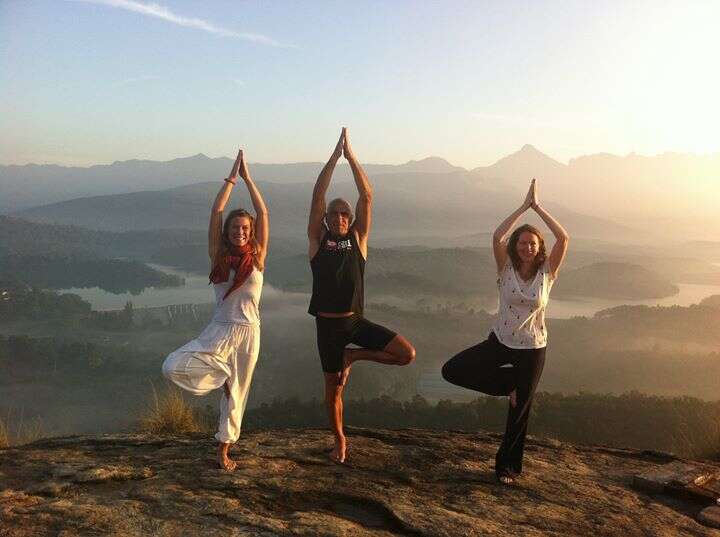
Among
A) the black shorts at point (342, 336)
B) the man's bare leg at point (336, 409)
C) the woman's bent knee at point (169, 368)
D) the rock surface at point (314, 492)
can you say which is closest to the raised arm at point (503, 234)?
the black shorts at point (342, 336)

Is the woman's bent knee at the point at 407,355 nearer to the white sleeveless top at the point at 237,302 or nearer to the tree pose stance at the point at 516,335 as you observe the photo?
the tree pose stance at the point at 516,335

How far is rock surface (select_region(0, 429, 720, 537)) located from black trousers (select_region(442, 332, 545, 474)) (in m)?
0.32

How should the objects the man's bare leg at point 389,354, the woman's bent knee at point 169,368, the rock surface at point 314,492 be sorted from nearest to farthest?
the rock surface at point 314,492
the woman's bent knee at point 169,368
the man's bare leg at point 389,354

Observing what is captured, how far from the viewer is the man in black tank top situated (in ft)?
18.1

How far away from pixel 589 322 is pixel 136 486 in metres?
187

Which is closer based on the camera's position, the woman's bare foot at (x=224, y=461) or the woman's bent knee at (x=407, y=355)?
the woman's bare foot at (x=224, y=461)

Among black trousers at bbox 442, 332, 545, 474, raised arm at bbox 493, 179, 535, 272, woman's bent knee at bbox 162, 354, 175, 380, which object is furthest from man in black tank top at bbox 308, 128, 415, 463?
woman's bent knee at bbox 162, 354, 175, 380

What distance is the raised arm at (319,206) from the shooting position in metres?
5.62

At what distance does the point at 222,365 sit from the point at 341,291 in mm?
1299

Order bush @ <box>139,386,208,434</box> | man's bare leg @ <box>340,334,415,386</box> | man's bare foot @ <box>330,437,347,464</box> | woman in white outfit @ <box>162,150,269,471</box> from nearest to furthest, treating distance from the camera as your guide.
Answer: woman in white outfit @ <box>162,150,269,471</box> → man's bare leg @ <box>340,334,415,386</box> → man's bare foot @ <box>330,437,347,464</box> → bush @ <box>139,386,208,434</box>

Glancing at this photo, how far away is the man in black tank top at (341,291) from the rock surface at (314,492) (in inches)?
28.4

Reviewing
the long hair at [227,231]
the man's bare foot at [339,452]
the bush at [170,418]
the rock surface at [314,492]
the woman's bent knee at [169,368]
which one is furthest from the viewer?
the bush at [170,418]

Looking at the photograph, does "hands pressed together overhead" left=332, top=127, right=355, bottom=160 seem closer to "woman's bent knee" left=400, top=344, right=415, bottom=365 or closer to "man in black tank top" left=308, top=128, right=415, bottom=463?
"man in black tank top" left=308, top=128, right=415, bottom=463

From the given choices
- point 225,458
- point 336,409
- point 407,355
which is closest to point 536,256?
point 407,355
